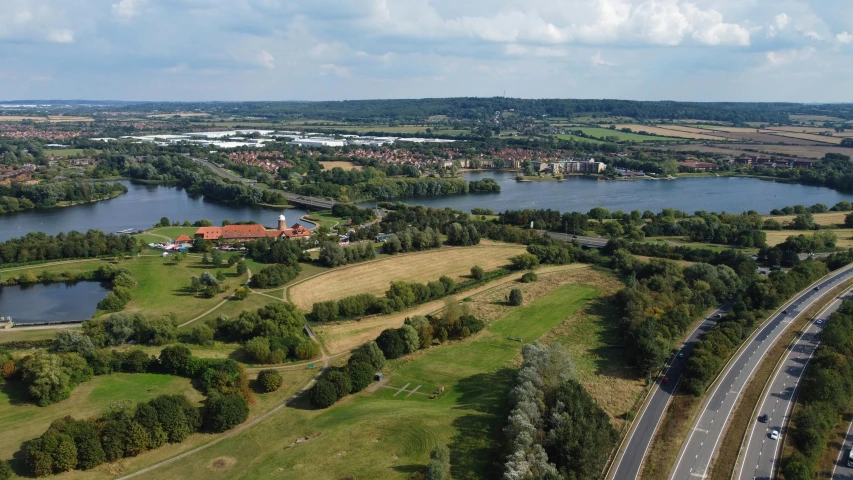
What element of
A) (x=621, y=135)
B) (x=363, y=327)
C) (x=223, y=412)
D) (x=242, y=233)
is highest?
(x=621, y=135)

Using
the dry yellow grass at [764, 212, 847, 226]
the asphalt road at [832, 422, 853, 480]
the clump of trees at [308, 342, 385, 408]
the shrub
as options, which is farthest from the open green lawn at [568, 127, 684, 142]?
the shrub

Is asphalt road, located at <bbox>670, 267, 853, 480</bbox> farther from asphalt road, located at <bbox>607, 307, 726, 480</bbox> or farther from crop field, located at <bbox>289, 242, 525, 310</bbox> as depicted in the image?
crop field, located at <bbox>289, 242, 525, 310</bbox>

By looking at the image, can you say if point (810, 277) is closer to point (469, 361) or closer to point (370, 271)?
point (469, 361)

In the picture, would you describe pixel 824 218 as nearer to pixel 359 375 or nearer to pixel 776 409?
pixel 776 409

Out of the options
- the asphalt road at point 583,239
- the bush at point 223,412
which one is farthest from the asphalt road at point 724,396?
the asphalt road at point 583,239

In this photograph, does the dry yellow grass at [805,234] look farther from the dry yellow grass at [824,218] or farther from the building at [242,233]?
the building at [242,233]

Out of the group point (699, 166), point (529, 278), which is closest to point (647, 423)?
point (529, 278)

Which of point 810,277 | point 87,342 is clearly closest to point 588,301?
point 810,277
